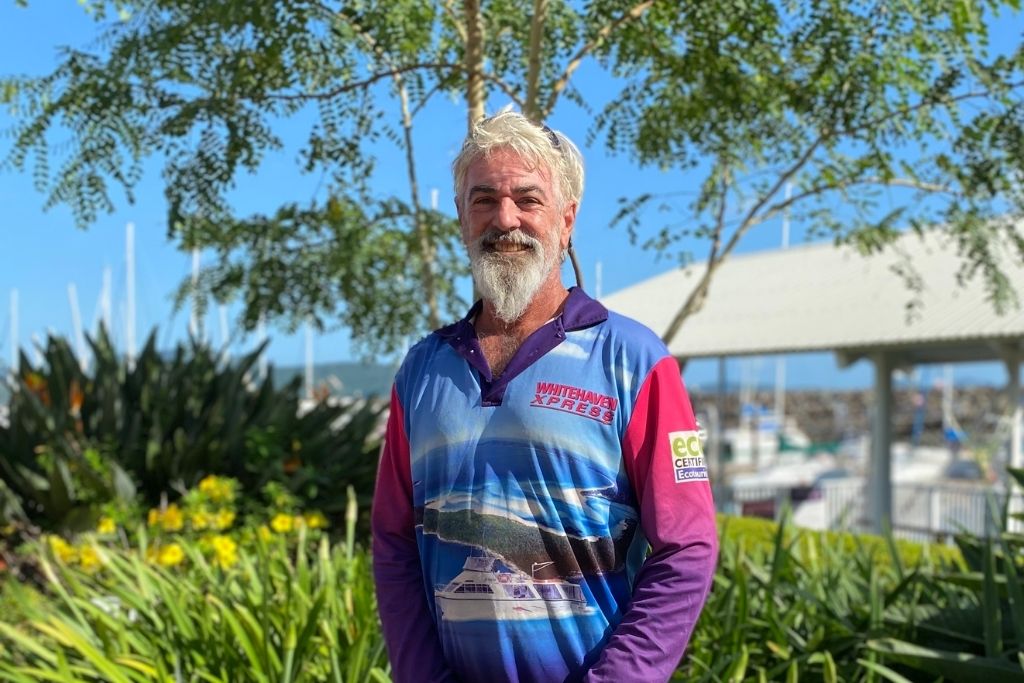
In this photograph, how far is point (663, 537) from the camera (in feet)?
6.54

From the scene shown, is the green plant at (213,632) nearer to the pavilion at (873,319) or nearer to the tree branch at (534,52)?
the tree branch at (534,52)

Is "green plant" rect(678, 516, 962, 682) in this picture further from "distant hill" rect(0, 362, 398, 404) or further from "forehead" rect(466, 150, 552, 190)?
"distant hill" rect(0, 362, 398, 404)

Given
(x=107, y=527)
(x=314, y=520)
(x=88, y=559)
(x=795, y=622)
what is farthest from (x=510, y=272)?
(x=107, y=527)

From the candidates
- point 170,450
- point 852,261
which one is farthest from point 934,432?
point 170,450

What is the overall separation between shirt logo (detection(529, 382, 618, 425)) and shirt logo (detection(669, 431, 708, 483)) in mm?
127

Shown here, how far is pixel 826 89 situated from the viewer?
5918 mm

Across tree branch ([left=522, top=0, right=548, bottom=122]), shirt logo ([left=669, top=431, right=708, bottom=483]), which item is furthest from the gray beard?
tree branch ([left=522, top=0, right=548, bottom=122])

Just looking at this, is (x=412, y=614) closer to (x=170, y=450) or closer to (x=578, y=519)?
(x=578, y=519)

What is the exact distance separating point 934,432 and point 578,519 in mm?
79692

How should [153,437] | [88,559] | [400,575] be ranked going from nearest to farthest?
[400,575] → [88,559] → [153,437]

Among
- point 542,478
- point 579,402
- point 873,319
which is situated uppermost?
point 873,319

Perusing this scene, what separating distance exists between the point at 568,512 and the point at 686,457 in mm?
243

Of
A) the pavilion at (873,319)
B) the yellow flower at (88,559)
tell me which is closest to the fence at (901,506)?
the pavilion at (873,319)

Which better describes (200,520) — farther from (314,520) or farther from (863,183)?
(863,183)
